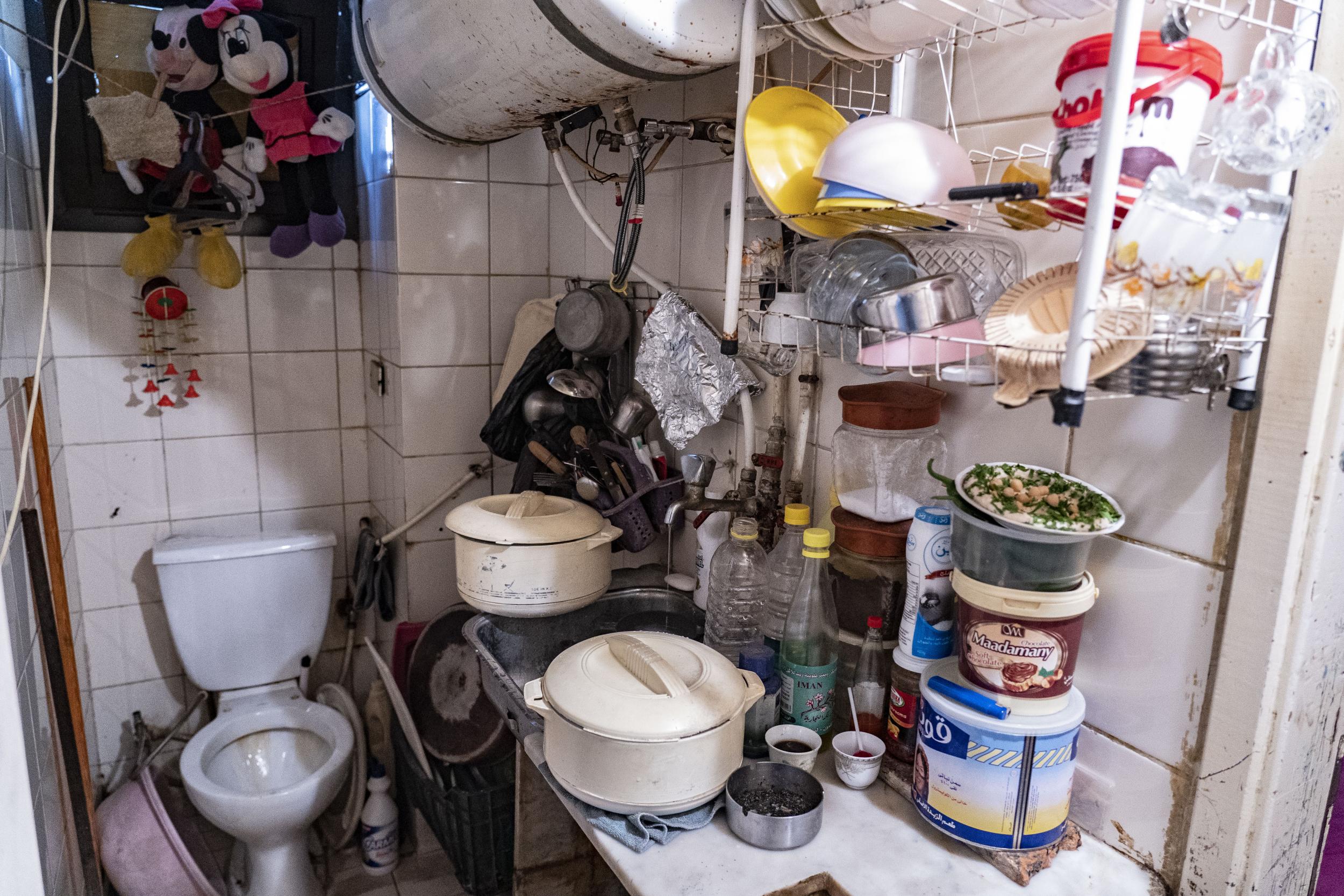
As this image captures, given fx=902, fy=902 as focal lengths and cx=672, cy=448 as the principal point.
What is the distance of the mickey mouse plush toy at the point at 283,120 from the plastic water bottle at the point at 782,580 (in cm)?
134

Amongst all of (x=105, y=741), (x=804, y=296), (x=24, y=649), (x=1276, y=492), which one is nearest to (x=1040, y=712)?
(x=1276, y=492)

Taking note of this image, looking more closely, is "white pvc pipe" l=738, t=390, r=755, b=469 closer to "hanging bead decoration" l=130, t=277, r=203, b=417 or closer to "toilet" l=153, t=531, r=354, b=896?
"toilet" l=153, t=531, r=354, b=896

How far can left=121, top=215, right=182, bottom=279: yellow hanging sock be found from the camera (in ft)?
6.08

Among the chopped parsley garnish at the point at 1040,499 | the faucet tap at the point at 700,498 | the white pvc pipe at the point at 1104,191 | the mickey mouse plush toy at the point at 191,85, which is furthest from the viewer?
the mickey mouse plush toy at the point at 191,85

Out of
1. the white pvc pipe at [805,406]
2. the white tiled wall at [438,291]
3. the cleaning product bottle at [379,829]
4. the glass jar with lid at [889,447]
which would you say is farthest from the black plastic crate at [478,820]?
the glass jar with lid at [889,447]

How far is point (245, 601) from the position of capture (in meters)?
2.04

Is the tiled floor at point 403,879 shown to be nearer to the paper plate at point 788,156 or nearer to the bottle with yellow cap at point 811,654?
the bottle with yellow cap at point 811,654

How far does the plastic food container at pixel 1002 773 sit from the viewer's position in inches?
34.9

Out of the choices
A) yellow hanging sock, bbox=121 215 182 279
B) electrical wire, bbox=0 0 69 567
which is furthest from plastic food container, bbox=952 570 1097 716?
yellow hanging sock, bbox=121 215 182 279

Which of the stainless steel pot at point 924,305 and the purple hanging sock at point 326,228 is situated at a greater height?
the purple hanging sock at point 326,228

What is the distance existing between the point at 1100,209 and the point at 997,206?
0.56 ft

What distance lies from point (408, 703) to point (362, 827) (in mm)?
316

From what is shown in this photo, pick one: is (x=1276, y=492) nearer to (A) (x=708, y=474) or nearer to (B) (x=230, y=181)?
(A) (x=708, y=474)

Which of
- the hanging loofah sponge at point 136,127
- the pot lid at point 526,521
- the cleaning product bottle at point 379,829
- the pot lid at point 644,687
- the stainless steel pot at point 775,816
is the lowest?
the cleaning product bottle at point 379,829
